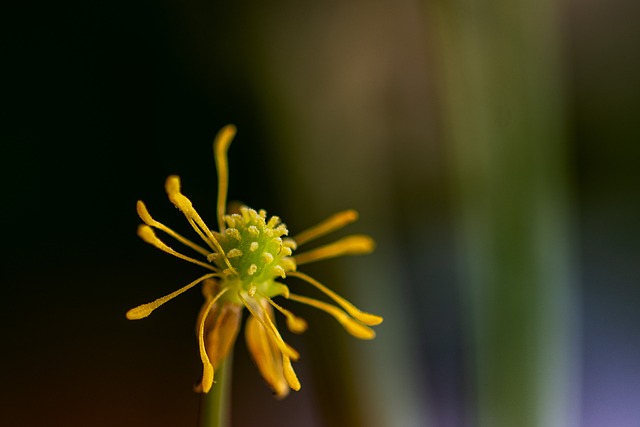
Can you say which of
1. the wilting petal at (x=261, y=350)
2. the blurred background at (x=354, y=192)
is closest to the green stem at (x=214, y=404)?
the wilting petal at (x=261, y=350)

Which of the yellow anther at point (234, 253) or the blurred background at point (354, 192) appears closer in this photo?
the yellow anther at point (234, 253)

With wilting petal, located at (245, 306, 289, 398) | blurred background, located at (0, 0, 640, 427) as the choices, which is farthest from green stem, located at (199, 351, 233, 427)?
blurred background, located at (0, 0, 640, 427)

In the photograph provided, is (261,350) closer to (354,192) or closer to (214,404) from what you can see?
(214,404)

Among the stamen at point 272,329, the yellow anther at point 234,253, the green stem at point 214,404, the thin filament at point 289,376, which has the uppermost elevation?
the yellow anther at point 234,253

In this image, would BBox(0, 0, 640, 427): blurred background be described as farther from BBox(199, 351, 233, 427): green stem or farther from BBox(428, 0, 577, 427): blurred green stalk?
BBox(199, 351, 233, 427): green stem

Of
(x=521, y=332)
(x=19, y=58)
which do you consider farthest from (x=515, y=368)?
(x=19, y=58)

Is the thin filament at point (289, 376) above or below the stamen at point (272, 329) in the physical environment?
below

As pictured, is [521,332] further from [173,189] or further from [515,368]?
[173,189]

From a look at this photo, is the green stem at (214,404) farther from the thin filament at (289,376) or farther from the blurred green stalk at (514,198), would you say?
the blurred green stalk at (514,198)

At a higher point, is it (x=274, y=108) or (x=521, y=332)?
(x=274, y=108)
